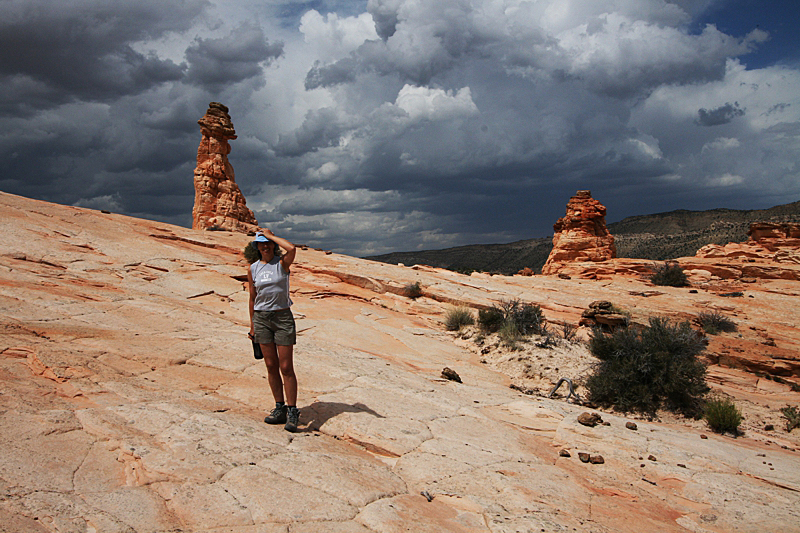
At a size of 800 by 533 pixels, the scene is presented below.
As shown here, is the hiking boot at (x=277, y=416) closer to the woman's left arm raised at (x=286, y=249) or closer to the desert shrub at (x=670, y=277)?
the woman's left arm raised at (x=286, y=249)

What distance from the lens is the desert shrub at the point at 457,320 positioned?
1469 centimetres

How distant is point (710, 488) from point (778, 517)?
69cm

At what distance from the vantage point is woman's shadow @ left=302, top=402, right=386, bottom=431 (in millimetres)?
5660

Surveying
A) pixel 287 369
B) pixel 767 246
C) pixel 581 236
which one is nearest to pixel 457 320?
pixel 287 369

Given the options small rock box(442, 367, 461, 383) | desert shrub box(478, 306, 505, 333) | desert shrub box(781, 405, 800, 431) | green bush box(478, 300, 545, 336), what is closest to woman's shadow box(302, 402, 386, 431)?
small rock box(442, 367, 461, 383)

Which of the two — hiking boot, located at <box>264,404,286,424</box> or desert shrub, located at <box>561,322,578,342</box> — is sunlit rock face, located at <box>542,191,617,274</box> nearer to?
desert shrub, located at <box>561,322,578,342</box>

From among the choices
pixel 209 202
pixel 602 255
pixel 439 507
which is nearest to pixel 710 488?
pixel 439 507

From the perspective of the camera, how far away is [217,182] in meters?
29.2

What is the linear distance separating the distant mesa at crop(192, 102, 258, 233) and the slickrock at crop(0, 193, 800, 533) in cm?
1530

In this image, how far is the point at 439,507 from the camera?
4133 millimetres

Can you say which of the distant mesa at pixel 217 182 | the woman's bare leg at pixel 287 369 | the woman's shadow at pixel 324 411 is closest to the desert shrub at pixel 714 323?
the woman's shadow at pixel 324 411

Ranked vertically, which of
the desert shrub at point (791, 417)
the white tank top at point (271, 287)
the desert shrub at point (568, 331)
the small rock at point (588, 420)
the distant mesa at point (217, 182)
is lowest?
the desert shrub at point (791, 417)

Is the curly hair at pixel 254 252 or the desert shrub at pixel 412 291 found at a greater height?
the curly hair at pixel 254 252

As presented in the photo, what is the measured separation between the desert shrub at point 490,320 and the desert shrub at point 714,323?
732 cm
